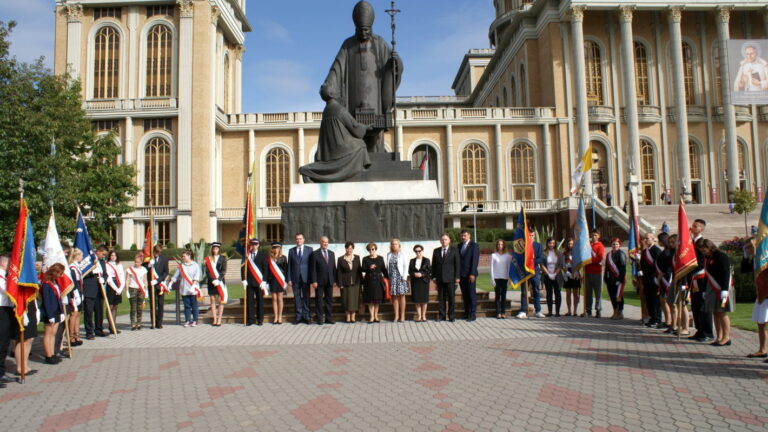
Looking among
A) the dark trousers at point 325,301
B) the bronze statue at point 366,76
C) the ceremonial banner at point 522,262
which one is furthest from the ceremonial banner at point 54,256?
the ceremonial banner at point 522,262

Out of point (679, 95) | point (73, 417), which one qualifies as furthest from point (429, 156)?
point (73, 417)

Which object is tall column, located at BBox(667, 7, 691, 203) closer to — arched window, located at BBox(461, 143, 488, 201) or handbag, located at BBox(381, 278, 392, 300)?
arched window, located at BBox(461, 143, 488, 201)

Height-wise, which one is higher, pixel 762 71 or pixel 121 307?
pixel 762 71

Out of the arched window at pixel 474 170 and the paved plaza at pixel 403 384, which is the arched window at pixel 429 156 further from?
the paved plaza at pixel 403 384

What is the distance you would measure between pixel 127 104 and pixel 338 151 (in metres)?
34.6

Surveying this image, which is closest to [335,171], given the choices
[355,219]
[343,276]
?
[355,219]

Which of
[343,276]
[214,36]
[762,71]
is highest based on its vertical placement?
[214,36]

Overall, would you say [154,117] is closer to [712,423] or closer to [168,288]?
[168,288]

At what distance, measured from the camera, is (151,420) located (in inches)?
190

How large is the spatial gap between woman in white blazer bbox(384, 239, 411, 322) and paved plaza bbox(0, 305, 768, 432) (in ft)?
4.41

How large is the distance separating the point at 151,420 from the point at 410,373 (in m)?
2.83

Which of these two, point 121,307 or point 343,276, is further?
point 121,307

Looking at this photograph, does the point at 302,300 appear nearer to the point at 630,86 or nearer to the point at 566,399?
the point at 566,399

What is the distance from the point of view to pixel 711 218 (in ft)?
107
